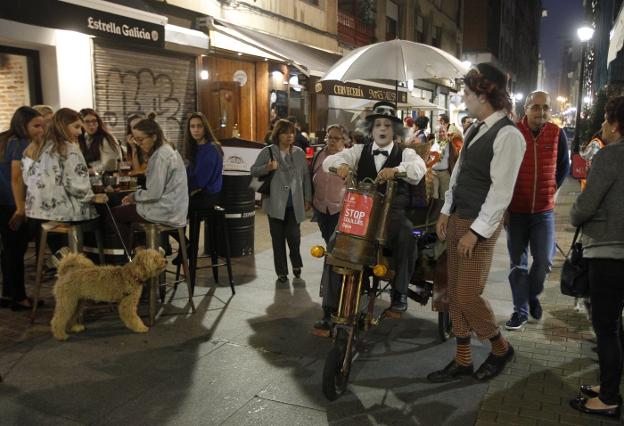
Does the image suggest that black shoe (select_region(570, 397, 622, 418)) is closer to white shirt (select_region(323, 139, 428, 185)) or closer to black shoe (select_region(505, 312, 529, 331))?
black shoe (select_region(505, 312, 529, 331))

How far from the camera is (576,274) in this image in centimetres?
369

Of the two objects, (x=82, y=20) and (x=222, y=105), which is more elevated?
(x=82, y=20)

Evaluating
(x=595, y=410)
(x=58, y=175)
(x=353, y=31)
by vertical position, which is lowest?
(x=595, y=410)

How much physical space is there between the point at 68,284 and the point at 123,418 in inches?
62.3

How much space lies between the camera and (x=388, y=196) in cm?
380

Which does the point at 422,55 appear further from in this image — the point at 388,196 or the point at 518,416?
the point at 518,416

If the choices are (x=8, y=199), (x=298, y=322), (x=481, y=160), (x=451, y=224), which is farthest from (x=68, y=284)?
(x=481, y=160)

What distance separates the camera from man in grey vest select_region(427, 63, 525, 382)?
3.58 meters

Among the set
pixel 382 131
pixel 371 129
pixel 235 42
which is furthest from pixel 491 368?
pixel 235 42

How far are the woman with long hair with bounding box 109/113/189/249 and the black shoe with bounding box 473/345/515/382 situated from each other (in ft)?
9.95

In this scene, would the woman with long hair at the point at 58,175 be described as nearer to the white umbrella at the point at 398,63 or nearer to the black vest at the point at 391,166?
the black vest at the point at 391,166

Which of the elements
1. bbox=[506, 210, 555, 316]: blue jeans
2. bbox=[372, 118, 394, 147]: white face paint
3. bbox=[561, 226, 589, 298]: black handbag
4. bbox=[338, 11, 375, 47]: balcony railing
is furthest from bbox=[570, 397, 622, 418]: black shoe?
bbox=[338, 11, 375, 47]: balcony railing

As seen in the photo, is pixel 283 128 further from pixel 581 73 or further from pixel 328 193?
pixel 581 73

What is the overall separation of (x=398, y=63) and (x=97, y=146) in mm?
3836
